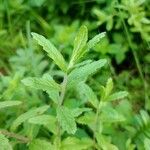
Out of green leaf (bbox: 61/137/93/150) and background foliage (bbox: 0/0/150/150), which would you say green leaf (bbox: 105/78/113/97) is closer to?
background foliage (bbox: 0/0/150/150)

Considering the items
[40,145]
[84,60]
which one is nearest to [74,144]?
[40,145]

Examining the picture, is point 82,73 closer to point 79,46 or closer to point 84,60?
point 79,46

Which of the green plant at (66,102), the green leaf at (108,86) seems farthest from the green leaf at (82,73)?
the green leaf at (108,86)

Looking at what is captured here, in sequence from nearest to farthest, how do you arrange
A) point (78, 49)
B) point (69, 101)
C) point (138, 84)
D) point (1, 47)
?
point (78, 49) → point (69, 101) → point (138, 84) → point (1, 47)

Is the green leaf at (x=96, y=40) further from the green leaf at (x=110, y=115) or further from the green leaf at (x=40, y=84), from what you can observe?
the green leaf at (x=110, y=115)

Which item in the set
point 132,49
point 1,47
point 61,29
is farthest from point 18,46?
point 132,49

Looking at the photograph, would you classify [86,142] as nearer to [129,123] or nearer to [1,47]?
[129,123]
